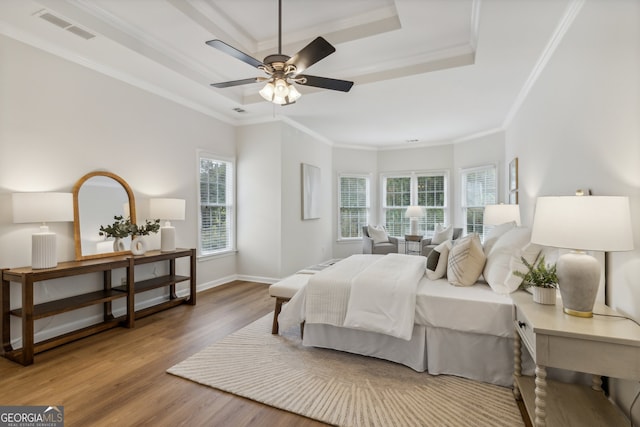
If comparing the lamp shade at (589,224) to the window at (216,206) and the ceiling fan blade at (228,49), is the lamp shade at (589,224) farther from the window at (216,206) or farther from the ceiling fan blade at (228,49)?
the window at (216,206)

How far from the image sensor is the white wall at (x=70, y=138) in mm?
2740

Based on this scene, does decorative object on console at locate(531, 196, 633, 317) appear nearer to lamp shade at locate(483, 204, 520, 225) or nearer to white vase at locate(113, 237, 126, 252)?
lamp shade at locate(483, 204, 520, 225)

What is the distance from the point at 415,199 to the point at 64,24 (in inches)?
264

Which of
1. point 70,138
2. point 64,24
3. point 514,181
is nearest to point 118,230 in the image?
point 70,138

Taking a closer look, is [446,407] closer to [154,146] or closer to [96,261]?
[96,261]

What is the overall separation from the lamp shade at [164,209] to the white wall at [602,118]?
4.09 meters

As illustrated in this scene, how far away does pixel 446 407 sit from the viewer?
6.48 ft

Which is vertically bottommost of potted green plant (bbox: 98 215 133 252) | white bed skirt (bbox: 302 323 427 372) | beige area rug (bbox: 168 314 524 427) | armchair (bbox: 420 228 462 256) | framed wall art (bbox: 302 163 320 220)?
beige area rug (bbox: 168 314 524 427)

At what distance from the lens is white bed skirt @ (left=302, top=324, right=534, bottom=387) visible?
2.21 metres

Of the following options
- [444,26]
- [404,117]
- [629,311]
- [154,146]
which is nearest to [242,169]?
[154,146]

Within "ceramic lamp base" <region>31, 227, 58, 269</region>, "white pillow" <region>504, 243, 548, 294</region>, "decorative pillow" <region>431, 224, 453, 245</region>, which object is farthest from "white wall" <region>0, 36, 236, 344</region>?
"decorative pillow" <region>431, 224, 453, 245</region>

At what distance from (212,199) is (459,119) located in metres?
4.47

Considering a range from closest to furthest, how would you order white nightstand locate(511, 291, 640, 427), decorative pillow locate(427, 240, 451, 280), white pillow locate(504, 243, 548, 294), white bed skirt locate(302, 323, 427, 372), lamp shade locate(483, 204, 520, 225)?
white nightstand locate(511, 291, 640, 427)
white pillow locate(504, 243, 548, 294)
white bed skirt locate(302, 323, 427, 372)
decorative pillow locate(427, 240, 451, 280)
lamp shade locate(483, 204, 520, 225)

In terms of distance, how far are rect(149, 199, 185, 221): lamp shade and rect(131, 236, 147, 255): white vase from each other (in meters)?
0.36
